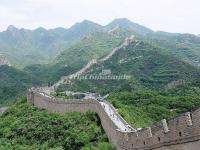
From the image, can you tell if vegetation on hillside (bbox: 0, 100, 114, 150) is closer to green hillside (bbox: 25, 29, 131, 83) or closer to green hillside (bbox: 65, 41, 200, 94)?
green hillside (bbox: 65, 41, 200, 94)

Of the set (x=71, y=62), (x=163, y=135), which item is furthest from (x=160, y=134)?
(x=71, y=62)

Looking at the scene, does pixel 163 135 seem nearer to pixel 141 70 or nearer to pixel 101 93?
pixel 101 93

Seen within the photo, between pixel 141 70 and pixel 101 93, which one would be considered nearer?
pixel 101 93

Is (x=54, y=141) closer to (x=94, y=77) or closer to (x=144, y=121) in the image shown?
(x=144, y=121)

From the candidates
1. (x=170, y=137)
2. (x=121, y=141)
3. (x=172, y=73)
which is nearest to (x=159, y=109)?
(x=121, y=141)

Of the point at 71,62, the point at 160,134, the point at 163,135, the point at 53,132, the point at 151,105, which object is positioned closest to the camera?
the point at 163,135

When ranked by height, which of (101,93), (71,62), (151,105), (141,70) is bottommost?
(151,105)

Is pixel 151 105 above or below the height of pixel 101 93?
below

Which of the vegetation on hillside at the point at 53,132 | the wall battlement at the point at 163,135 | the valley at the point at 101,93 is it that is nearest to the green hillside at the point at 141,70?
the valley at the point at 101,93

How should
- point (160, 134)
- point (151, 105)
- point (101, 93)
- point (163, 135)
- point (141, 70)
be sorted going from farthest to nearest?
1. point (141, 70)
2. point (101, 93)
3. point (151, 105)
4. point (160, 134)
5. point (163, 135)
